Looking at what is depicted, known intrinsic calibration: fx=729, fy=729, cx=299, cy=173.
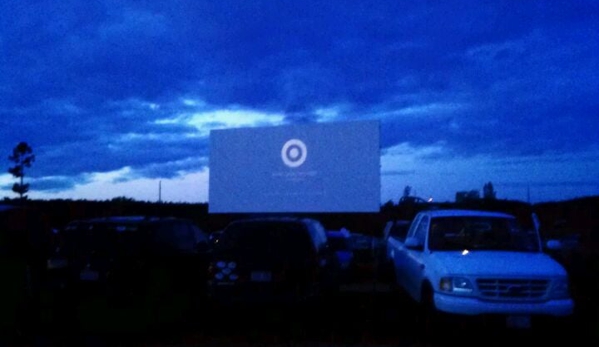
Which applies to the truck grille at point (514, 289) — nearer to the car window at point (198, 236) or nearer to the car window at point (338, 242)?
the car window at point (338, 242)

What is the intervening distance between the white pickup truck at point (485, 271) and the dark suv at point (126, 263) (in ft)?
13.6

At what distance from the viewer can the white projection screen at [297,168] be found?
24844mm

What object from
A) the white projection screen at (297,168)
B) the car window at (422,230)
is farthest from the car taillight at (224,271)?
the white projection screen at (297,168)

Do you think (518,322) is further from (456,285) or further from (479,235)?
(479,235)

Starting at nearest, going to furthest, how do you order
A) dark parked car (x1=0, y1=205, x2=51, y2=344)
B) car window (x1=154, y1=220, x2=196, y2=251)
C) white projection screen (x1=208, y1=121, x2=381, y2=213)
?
dark parked car (x1=0, y1=205, x2=51, y2=344) < car window (x1=154, y1=220, x2=196, y2=251) < white projection screen (x1=208, y1=121, x2=381, y2=213)

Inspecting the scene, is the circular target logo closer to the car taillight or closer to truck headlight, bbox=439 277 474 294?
the car taillight

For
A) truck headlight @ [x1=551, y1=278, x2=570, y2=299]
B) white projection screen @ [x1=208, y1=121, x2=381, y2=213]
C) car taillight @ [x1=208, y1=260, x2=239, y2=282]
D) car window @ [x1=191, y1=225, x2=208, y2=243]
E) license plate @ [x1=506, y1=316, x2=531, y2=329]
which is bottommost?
license plate @ [x1=506, y1=316, x2=531, y2=329]

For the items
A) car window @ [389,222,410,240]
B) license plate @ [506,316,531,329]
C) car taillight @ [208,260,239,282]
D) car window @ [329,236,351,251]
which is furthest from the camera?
car window @ [389,222,410,240]

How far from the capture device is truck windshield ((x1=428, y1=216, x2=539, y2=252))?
11742 millimetres

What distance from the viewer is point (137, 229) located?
12000 mm

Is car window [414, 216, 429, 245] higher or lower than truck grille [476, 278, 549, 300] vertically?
higher

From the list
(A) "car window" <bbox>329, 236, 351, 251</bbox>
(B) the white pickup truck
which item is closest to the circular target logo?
(A) "car window" <bbox>329, 236, 351, 251</bbox>

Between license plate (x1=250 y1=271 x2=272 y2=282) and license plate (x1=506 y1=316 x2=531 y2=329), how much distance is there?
11.4 feet

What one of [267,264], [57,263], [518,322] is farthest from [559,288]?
[57,263]
